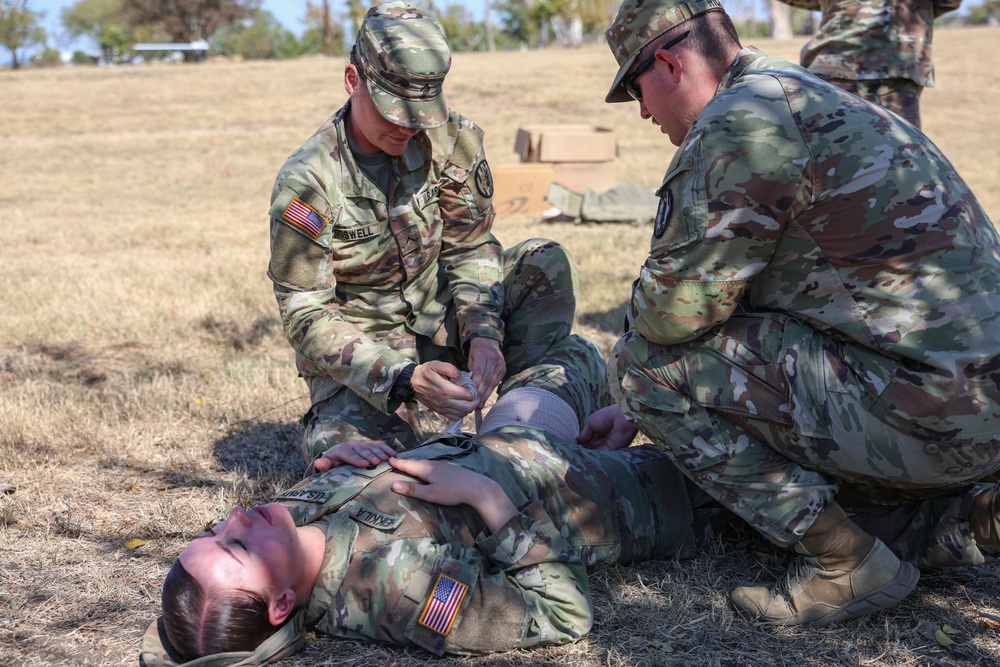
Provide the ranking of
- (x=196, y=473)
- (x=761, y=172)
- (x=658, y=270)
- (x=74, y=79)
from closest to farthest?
(x=761, y=172), (x=658, y=270), (x=196, y=473), (x=74, y=79)

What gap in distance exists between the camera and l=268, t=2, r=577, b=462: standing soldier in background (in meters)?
3.30

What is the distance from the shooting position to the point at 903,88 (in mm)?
5238

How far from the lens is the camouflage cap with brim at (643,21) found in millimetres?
2557

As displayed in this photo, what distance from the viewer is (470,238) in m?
3.94

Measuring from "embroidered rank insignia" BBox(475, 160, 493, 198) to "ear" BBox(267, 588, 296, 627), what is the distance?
6.52 ft

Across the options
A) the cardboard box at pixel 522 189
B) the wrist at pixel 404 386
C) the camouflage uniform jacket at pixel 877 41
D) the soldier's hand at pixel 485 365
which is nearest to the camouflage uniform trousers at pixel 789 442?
the soldier's hand at pixel 485 365

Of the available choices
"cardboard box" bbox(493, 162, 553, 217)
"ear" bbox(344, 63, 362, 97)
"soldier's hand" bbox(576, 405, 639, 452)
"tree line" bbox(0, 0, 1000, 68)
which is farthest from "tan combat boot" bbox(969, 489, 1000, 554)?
"tree line" bbox(0, 0, 1000, 68)

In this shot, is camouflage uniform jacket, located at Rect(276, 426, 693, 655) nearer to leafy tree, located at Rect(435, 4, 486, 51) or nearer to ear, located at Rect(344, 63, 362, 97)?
ear, located at Rect(344, 63, 362, 97)

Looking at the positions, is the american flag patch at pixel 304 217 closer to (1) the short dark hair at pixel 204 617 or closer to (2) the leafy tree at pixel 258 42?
(1) the short dark hair at pixel 204 617

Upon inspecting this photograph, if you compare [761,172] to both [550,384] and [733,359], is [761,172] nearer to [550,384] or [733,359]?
[733,359]

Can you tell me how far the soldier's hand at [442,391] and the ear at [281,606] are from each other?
924 millimetres

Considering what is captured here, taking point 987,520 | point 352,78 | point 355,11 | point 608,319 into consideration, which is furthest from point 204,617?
point 355,11

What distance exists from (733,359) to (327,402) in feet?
5.91

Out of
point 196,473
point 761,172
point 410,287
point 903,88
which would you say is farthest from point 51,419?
point 903,88
